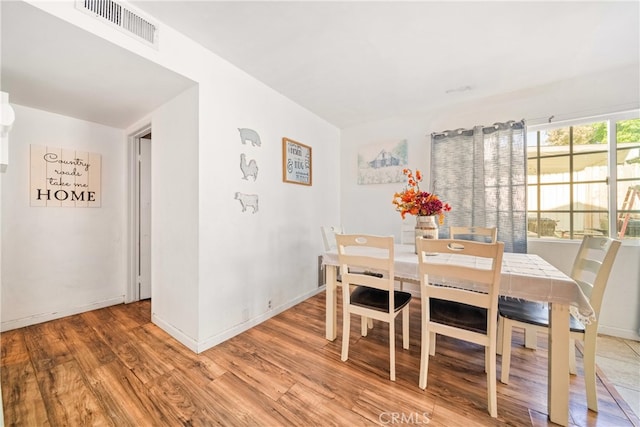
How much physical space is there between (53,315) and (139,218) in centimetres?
125

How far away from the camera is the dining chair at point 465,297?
1.28 meters

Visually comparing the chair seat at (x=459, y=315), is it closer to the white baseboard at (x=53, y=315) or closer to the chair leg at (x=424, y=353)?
the chair leg at (x=424, y=353)

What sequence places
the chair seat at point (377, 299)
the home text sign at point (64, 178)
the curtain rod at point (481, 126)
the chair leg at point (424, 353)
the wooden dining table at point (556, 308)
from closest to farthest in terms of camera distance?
the wooden dining table at point (556, 308) → the chair leg at point (424, 353) → the chair seat at point (377, 299) → the home text sign at point (64, 178) → the curtain rod at point (481, 126)

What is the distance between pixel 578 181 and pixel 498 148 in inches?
30.8

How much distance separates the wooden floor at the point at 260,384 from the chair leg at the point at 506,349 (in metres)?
0.06

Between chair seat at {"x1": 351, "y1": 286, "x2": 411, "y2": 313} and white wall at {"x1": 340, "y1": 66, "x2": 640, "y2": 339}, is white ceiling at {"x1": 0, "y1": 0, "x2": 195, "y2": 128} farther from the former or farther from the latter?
white wall at {"x1": 340, "y1": 66, "x2": 640, "y2": 339}

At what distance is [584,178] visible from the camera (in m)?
2.37

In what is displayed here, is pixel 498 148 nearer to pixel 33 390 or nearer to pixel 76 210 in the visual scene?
pixel 33 390

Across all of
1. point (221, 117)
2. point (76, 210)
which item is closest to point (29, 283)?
point (76, 210)

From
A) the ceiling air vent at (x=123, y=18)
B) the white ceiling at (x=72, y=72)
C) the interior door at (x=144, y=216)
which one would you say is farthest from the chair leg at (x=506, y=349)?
the interior door at (x=144, y=216)

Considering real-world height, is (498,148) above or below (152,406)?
above

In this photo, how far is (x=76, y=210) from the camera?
105 inches

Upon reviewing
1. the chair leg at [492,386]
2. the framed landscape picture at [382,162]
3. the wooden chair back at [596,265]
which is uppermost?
the framed landscape picture at [382,162]

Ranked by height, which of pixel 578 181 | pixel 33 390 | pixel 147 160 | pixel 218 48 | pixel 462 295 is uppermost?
pixel 218 48
